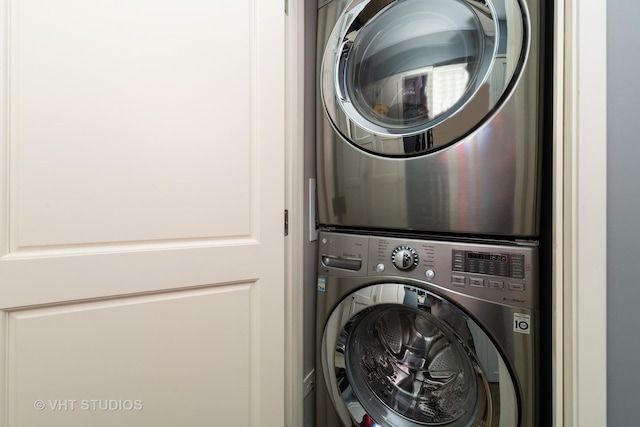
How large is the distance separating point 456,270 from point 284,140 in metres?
0.72

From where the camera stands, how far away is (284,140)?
3.20ft

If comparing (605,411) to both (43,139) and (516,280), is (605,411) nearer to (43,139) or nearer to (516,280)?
(516,280)

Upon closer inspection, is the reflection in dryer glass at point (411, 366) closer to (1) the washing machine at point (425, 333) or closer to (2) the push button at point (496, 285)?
(1) the washing machine at point (425, 333)

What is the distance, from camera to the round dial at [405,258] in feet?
2.77

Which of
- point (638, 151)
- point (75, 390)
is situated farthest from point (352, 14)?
point (75, 390)

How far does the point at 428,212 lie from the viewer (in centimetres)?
84

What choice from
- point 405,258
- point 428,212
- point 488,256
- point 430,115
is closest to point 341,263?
point 405,258

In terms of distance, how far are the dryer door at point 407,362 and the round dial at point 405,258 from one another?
66mm

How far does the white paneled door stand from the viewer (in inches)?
24.5

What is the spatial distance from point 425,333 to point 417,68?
90cm

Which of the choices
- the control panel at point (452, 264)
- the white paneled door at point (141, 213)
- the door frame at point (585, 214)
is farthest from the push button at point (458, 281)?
the white paneled door at point (141, 213)

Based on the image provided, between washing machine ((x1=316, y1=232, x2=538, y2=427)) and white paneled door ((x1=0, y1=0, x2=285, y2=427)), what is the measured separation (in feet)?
0.72

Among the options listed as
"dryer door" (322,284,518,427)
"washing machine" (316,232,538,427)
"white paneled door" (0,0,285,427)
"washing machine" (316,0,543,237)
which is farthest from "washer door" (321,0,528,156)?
"dryer door" (322,284,518,427)

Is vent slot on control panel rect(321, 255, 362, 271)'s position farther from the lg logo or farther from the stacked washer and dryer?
the lg logo
